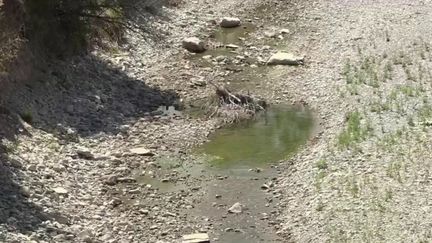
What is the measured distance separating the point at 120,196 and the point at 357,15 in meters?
15.9

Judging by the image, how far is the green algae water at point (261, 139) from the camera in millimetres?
18891

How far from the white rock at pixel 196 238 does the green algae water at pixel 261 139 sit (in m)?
3.58

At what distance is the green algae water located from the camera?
1889cm

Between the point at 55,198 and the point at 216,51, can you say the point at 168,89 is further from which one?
the point at 55,198

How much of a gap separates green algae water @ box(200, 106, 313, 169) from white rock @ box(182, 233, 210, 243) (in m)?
3.58

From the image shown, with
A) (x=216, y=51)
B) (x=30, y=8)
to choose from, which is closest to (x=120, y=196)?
(x=30, y=8)

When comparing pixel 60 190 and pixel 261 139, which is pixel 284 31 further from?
pixel 60 190

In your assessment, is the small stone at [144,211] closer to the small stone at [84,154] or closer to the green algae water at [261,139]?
the small stone at [84,154]

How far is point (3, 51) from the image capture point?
19281 mm

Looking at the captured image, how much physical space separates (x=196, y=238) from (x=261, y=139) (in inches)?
222

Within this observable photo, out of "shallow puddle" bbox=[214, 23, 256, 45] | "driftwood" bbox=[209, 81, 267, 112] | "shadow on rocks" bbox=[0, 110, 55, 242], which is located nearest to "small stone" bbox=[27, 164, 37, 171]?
"shadow on rocks" bbox=[0, 110, 55, 242]

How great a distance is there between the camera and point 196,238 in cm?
1493

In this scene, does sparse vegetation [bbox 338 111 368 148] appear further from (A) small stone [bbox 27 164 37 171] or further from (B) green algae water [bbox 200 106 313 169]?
(A) small stone [bbox 27 164 37 171]

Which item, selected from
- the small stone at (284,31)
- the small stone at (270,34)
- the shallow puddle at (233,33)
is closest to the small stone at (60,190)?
the shallow puddle at (233,33)
